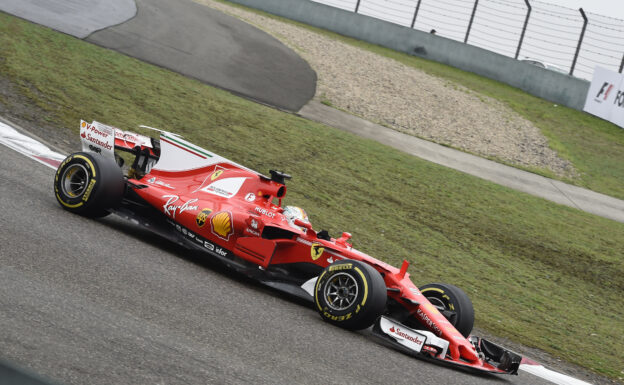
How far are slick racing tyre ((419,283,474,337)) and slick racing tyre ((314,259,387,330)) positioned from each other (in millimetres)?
983

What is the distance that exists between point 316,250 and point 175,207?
64.8 inches

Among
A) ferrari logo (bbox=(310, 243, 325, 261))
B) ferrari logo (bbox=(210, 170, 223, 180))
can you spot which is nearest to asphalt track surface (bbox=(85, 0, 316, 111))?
ferrari logo (bbox=(210, 170, 223, 180))

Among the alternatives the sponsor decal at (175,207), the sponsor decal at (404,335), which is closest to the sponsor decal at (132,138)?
the sponsor decal at (175,207)

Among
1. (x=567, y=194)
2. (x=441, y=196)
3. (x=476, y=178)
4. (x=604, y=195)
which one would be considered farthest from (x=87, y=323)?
(x=604, y=195)

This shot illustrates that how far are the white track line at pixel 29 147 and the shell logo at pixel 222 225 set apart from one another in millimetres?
3145

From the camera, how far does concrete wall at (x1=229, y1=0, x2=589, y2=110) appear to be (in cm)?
2871

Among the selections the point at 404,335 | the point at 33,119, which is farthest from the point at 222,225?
the point at 33,119

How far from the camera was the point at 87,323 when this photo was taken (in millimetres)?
4801

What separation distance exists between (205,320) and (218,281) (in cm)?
154

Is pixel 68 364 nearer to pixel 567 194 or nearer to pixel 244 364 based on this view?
pixel 244 364

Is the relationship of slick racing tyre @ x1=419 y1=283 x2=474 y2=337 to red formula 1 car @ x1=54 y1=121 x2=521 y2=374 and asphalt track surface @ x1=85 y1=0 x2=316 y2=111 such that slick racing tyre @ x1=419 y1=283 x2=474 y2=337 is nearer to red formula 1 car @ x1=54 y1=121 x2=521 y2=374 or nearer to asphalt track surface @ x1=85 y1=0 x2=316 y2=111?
red formula 1 car @ x1=54 y1=121 x2=521 y2=374

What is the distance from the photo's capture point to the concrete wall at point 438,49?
28.7 meters

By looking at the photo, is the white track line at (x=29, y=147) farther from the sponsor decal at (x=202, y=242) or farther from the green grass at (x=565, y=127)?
the green grass at (x=565, y=127)

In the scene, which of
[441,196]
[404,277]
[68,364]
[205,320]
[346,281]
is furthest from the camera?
[441,196]
